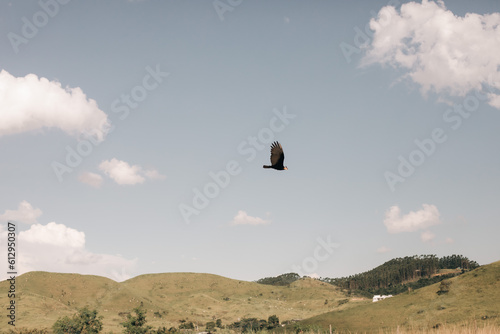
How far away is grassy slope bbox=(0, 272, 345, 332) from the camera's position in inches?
4085

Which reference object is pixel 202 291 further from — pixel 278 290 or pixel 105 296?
pixel 105 296

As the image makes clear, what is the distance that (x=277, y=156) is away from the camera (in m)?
18.7

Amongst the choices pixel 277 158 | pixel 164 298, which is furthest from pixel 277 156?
pixel 164 298

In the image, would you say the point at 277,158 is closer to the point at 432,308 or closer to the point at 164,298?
the point at 432,308

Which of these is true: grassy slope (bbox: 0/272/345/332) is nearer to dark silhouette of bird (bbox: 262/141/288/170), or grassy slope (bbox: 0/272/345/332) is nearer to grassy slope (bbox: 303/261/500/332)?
grassy slope (bbox: 303/261/500/332)

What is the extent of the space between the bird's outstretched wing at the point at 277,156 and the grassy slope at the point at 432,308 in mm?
54762

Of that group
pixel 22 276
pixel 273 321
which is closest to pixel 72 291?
pixel 22 276

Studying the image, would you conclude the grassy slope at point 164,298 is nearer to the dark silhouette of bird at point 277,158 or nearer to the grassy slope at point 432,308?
the grassy slope at point 432,308

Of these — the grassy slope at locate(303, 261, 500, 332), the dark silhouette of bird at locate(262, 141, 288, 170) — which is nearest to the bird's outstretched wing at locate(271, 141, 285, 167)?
the dark silhouette of bird at locate(262, 141, 288, 170)

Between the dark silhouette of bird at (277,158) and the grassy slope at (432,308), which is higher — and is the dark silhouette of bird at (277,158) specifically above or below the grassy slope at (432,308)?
above

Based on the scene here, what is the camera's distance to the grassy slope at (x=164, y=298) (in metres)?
104

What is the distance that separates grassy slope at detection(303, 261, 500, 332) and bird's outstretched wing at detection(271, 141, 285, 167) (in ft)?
180

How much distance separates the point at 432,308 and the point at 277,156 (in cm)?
6779

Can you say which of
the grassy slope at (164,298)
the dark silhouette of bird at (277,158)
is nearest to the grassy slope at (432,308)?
the grassy slope at (164,298)
